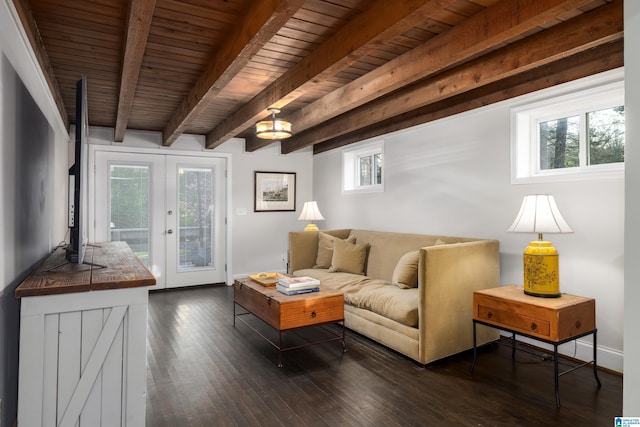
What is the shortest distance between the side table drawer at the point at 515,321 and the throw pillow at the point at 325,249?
7.11ft

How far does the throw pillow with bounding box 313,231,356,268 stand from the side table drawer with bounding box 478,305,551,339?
217cm

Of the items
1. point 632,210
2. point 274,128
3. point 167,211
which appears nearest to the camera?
point 632,210

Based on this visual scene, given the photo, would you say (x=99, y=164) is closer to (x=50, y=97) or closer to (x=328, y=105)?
(x=50, y=97)

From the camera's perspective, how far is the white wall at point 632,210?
3.48ft

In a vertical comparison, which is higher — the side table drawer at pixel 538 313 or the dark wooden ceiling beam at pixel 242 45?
the dark wooden ceiling beam at pixel 242 45

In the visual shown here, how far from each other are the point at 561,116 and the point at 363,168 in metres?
2.79

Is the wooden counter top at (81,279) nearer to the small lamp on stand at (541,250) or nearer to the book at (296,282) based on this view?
the book at (296,282)

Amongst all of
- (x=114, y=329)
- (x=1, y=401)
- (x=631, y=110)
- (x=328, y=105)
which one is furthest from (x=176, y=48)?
(x=631, y=110)

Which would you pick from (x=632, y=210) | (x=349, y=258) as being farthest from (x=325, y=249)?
(x=632, y=210)

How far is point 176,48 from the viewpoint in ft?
9.12

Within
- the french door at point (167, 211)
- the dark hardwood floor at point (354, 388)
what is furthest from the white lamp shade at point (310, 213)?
the dark hardwood floor at point (354, 388)

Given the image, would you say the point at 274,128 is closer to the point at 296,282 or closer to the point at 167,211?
the point at 296,282

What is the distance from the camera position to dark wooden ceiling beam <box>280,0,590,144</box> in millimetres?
2008

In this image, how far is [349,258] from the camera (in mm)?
4598
